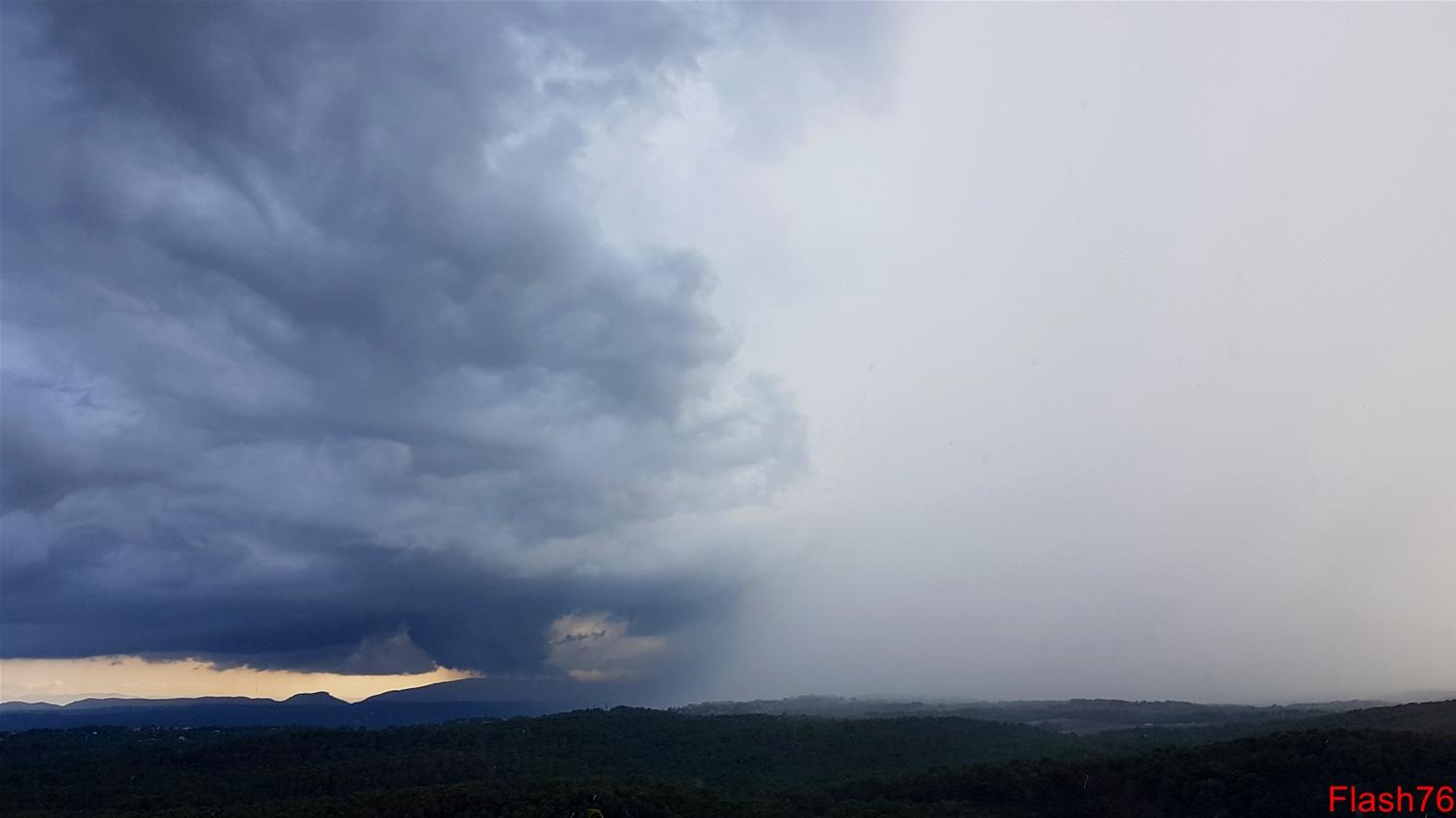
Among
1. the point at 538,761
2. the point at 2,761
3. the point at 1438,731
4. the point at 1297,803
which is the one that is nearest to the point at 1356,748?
the point at 1297,803

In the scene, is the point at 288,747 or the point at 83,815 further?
the point at 288,747

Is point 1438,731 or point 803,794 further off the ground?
point 1438,731

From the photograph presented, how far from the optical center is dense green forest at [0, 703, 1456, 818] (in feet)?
186

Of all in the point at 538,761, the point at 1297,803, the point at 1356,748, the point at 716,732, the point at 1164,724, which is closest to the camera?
the point at 1297,803

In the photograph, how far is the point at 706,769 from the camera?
A: 320 ft

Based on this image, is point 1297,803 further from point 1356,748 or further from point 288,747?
point 288,747

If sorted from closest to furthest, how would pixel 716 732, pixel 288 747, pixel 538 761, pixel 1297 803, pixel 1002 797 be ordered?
pixel 1297 803
pixel 1002 797
pixel 538 761
pixel 288 747
pixel 716 732

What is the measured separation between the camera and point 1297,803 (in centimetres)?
5266

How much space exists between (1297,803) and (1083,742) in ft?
186

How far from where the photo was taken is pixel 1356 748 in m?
56.7

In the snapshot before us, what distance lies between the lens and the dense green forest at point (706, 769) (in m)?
56.8

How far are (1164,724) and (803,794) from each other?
92992 mm

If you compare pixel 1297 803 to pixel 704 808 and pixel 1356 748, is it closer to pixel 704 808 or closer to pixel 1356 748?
pixel 1356 748

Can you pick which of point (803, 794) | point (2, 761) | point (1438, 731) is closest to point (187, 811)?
point (803, 794)
